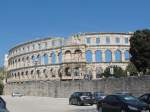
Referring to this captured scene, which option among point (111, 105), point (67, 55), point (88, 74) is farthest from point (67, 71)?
point (111, 105)

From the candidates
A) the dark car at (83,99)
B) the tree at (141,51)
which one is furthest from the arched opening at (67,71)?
the dark car at (83,99)

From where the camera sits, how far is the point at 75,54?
387 feet

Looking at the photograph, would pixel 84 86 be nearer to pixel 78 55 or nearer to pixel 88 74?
pixel 88 74

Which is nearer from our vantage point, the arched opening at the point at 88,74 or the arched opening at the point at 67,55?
the arched opening at the point at 88,74

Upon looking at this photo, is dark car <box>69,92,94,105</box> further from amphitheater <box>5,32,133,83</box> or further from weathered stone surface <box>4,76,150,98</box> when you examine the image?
amphitheater <box>5,32,133,83</box>

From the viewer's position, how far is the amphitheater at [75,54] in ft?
384

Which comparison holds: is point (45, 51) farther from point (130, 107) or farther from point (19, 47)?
point (130, 107)

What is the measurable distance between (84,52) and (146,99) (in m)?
91.4

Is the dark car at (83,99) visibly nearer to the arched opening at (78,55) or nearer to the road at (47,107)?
the road at (47,107)

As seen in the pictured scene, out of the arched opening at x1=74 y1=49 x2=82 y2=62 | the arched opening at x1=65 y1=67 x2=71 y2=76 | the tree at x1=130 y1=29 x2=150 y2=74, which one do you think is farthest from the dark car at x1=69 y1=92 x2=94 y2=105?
the arched opening at x1=74 y1=49 x2=82 y2=62

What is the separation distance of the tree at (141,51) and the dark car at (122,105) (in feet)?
144

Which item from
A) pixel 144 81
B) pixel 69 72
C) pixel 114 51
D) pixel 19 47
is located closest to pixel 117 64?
pixel 114 51

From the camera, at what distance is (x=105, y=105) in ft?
90.3

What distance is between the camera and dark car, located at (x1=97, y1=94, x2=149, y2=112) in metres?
24.9
